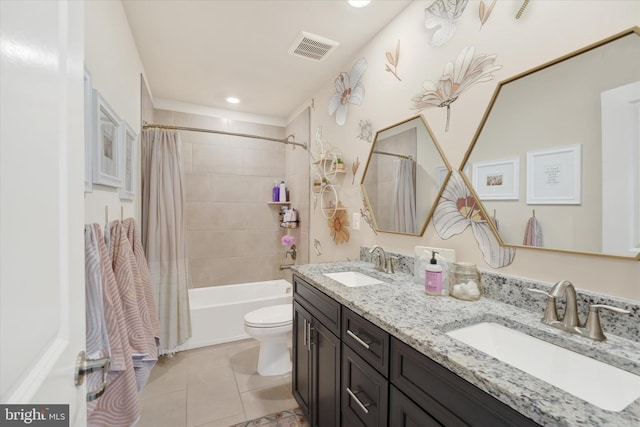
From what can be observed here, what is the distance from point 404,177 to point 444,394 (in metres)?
1.20

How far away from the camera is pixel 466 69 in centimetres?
129

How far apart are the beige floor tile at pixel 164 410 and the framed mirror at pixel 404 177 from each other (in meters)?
1.74

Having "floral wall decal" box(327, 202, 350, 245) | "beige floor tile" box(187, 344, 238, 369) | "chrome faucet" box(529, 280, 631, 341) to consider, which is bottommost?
"beige floor tile" box(187, 344, 238, 369)

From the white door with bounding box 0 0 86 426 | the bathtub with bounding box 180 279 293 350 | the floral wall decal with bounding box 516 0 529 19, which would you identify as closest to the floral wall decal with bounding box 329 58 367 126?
the floral wall decal with bounding box 516 0 529 19

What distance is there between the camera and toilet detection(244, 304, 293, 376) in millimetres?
2037

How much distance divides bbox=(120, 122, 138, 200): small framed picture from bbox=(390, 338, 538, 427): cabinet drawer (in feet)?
5.73

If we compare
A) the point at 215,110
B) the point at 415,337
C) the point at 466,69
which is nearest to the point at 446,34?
the point at 466,69

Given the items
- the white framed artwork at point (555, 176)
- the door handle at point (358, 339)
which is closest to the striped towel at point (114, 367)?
the door handle at point (358, 339)

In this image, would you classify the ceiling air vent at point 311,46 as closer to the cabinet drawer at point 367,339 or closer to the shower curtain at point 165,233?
the shower curtain at point 165,233

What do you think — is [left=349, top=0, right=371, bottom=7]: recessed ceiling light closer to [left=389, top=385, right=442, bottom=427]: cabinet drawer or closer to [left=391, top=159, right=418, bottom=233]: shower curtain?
[left=391, top=159, right=418, bottom=233]: shower curtain

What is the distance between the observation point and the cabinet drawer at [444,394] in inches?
24.0

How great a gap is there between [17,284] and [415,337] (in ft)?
2.86
